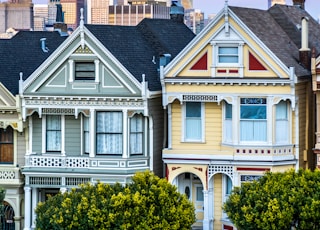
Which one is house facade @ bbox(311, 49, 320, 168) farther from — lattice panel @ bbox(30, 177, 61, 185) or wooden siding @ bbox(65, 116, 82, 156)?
lattice panel @ bbox(30, 177, 61, 185)

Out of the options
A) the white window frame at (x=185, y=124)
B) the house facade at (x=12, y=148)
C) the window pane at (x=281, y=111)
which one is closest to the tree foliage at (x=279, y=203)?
the window pane at (x=281, y=111)

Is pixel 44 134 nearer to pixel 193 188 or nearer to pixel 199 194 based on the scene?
pixel 193 188

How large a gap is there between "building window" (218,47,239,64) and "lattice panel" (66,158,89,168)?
693cm

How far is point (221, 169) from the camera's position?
49.7 m

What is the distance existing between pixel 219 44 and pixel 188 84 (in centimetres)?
205

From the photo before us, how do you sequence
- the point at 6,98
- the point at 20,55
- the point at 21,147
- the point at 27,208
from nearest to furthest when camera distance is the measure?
the point at 27,208 < the point at 6,98 < the point at 21,147 < the point at 20,55

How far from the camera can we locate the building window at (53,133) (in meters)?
51.5

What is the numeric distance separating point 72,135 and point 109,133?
175 cm

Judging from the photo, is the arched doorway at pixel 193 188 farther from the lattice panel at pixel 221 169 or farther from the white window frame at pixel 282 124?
the white window frame at pixel 282 124

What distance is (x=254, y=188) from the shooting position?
4588 centimetres

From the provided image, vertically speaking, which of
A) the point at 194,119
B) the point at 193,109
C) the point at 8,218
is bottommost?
the point at 8,218

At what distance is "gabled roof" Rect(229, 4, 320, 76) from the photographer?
165ft

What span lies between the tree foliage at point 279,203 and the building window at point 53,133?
29.1ft

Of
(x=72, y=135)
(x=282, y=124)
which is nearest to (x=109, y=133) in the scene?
(x=72, y=135)
